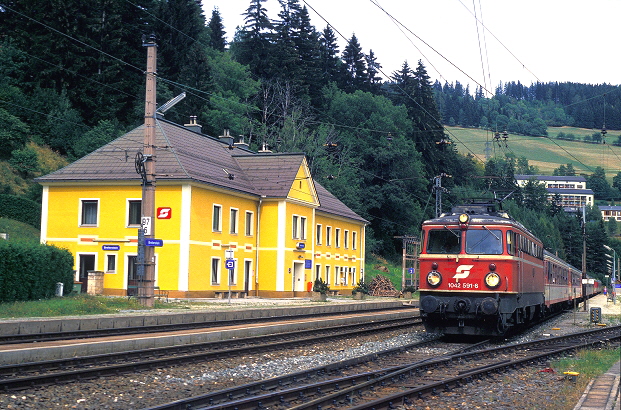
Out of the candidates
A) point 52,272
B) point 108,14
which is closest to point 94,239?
point 52,272

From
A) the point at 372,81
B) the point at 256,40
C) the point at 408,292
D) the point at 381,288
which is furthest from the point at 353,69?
the point at 408,292

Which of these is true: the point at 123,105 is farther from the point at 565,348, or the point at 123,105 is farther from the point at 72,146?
the point at 565,348

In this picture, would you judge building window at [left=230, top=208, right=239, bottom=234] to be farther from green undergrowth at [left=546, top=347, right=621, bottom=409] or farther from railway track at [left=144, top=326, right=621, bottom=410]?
green undergrowth at [left=546, top=347, right=621, bottom=409]

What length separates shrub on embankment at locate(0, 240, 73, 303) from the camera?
25.3 meters

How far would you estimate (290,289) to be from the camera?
45156mm

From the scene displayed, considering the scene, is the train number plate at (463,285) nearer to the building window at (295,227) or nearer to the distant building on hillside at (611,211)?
the building window at (295,227)

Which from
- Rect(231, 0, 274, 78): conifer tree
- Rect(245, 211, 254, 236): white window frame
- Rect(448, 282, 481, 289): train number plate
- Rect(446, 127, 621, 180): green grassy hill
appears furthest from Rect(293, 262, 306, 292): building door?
Rect(446, 127, 621, 180): green grassy hill

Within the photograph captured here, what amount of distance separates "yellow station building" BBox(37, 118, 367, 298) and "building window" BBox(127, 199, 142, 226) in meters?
0.05

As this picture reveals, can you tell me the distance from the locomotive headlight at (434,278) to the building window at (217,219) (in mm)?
22809

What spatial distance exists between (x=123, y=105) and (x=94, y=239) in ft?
101

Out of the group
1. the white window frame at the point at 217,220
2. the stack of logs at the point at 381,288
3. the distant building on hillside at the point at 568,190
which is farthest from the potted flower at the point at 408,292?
the distant building on hillside at the point at 568,190

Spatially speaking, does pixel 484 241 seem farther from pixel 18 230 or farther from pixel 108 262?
pixel 18 230

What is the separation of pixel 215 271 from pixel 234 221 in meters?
3.61

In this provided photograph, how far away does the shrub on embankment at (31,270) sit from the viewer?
25.3 metres
